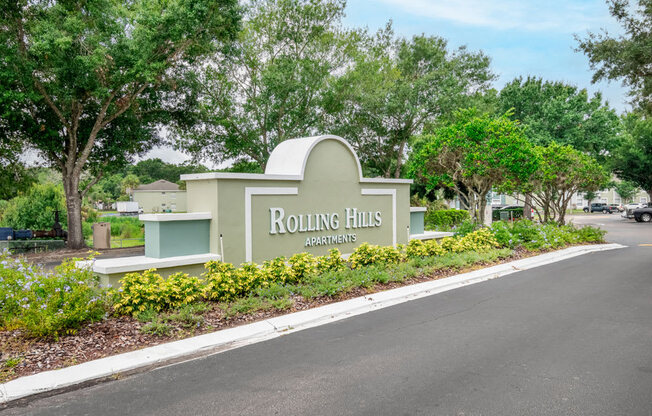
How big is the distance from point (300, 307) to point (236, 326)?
1.37 metres

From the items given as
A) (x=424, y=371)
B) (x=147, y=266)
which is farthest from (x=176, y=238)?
(x=424, y=371)

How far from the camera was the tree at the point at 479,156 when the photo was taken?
51.8 ft

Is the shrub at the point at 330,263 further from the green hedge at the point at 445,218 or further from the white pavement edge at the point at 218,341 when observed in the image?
the green hedge at the point at 445,218

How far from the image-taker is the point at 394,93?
2720 centimetres

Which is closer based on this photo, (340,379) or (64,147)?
(340,379)

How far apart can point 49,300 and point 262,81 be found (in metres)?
17.7

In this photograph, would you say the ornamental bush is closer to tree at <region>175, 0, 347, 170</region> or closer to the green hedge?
tree at <region>175, 0, 347, 170</region>

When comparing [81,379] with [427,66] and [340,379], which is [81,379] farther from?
[427,66]

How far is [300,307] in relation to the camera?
784 centimetres

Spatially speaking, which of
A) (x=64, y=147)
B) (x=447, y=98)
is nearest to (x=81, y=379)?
(x=64, y=147)

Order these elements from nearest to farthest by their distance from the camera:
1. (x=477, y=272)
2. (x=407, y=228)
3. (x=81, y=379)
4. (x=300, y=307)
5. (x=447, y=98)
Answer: (x=81, y=379) → (x=300, y=307) → (x=477, y=272) → (x=407, y=228) → (x=447, y=98)

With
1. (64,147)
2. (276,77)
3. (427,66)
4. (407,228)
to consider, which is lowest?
(407,228)

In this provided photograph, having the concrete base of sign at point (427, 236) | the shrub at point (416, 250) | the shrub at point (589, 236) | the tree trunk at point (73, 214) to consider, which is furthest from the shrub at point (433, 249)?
the tree trunk at point (73, 214)

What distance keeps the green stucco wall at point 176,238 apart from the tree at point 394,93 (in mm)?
16438
